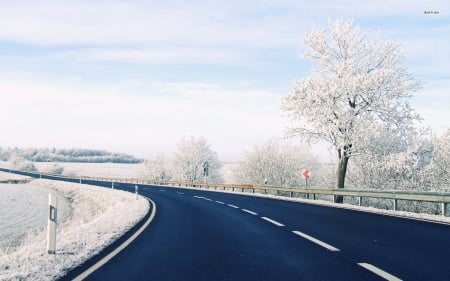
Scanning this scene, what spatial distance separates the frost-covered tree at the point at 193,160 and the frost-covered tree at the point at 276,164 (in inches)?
735

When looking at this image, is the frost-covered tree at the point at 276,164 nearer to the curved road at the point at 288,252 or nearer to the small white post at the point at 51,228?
the curved road at the point at 288,252

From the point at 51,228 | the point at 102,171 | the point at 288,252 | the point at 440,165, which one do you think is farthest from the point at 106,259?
the point at 102,171

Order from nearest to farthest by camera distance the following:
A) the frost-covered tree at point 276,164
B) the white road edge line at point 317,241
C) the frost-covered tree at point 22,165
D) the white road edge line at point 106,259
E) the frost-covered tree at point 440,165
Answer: the white road edge line at point 106,259 < the white road edge line at point 317,241 < the frost-covered tree at point 440,165 < the frost-covered tree at point 276,164 < the frost-covered tree at point 22,165

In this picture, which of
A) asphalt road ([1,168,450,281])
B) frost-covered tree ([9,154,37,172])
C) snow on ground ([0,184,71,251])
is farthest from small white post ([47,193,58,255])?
frost-covered tree ([9,154,37,172])

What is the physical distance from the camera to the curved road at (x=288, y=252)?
6047 millimetres

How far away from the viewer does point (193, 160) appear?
75188 mm

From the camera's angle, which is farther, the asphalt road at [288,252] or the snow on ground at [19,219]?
the snow on ground at [19,219]

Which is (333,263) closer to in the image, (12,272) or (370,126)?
(12,272)

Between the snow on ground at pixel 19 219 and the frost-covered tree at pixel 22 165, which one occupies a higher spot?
the frost-covered tree at pixel 22 165

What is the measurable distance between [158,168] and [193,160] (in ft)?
50.2

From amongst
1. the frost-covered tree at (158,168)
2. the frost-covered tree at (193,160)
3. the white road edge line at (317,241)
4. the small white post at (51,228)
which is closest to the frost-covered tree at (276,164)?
the frost-covered tree at (193,160)

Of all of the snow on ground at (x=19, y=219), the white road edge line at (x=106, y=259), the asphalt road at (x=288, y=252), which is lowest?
the snow on ground at (x=19, y=219)

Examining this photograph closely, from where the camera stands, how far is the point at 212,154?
77.5 metres

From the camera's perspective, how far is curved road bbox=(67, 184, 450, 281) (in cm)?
605
